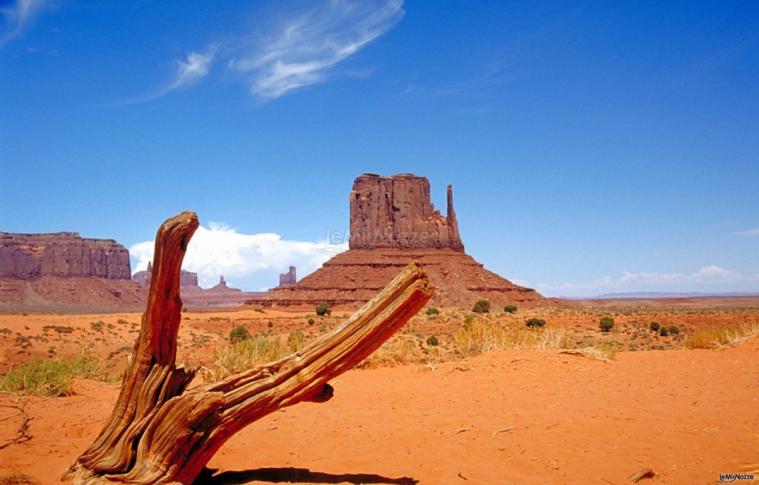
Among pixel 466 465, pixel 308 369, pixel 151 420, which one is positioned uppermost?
pixel 308 369

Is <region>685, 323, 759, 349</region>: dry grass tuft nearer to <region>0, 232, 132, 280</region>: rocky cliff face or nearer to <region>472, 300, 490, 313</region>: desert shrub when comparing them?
<region>472, 300, 490, 313</region>: desert shrub

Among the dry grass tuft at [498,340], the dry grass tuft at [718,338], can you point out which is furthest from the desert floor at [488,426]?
the dry grass tuft at [718,338]

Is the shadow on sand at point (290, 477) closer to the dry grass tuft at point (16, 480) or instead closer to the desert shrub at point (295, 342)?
the dry grass tuft at point (16, 480)

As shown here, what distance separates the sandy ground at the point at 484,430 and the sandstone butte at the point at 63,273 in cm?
12515

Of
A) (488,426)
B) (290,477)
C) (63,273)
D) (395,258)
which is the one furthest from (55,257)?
(290,477)

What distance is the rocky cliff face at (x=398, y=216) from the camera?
366 feet

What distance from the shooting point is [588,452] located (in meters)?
6.57

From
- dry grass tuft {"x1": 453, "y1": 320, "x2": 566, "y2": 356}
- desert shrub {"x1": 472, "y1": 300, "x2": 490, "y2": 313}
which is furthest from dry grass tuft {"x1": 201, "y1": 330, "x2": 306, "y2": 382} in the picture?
desert shrub {"x1": 472, "y1": 300, "x2": 490, "y2": 313}

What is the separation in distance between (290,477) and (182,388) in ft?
4.46

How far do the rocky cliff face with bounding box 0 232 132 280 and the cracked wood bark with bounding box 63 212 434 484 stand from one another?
147 meters

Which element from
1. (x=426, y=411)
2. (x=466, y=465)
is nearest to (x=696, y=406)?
(x=426, y=411)

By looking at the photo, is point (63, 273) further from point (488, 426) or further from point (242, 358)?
point (488, 426)

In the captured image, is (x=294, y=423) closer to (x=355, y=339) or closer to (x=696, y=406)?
(x=355, y=339)

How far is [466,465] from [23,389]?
8.69 m
